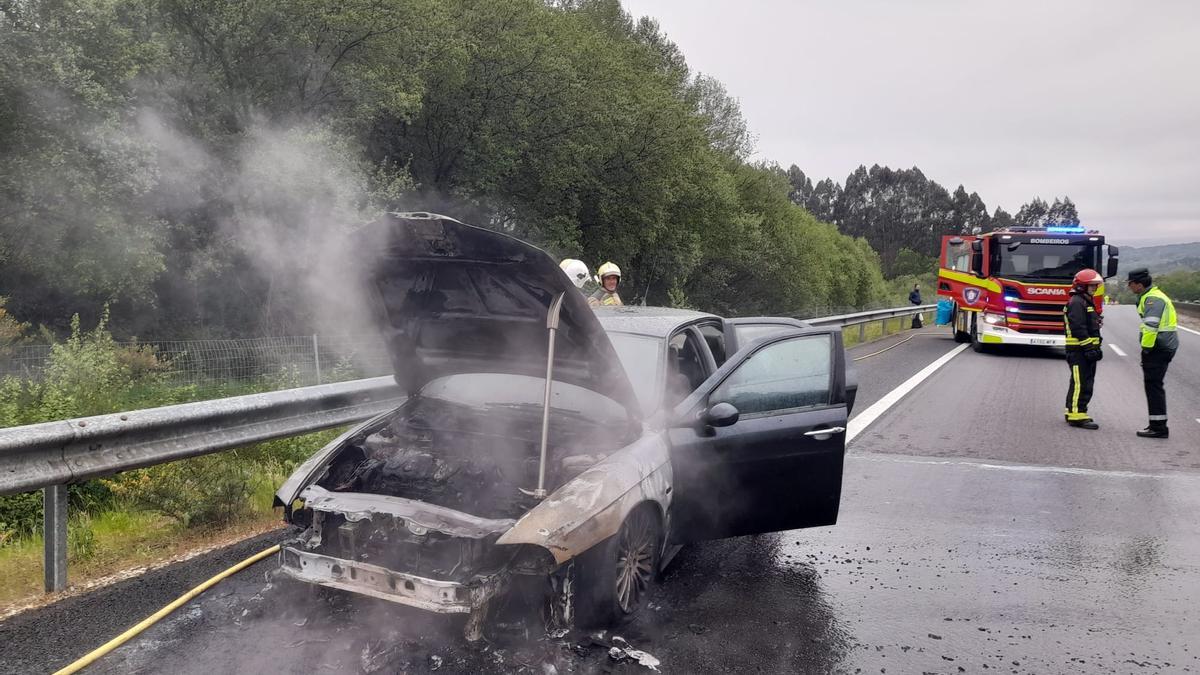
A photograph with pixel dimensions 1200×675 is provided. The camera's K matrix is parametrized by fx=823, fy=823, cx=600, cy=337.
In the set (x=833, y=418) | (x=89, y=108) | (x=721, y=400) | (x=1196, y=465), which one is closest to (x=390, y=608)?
(x=721, y=400)

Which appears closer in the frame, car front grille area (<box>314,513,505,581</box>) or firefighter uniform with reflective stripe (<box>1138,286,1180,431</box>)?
car front grille area (<box>314,513,505,581</box>)

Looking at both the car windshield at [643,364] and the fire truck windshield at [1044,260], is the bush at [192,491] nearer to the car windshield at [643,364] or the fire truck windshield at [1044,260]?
the car windshield at [643,364]

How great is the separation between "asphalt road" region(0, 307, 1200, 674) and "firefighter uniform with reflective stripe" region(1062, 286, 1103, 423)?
2348 mm

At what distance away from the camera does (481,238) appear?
3.54m

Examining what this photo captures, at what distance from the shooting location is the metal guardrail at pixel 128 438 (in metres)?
3.63

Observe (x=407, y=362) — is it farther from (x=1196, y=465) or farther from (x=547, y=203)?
(x=547, y=203)

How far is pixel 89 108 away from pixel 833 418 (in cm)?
1981

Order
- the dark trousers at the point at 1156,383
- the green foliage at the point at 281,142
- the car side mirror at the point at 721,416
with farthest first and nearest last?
the green foliage at the point at 281,142, the dark trousers at the point at 1156,383, the car side mirror at the point at 721,416

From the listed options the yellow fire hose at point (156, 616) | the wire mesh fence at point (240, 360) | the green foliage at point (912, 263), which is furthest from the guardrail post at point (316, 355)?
the green foliage at point (912, 263)

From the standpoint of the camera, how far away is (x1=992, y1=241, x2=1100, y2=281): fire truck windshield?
17.3 metres

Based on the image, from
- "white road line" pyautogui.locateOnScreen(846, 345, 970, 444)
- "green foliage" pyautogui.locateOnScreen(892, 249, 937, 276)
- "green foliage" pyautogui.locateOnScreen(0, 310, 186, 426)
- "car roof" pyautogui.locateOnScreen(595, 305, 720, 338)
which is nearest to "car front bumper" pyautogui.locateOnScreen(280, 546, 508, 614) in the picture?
"car roof" pyautogui.locateOnScreen(595, 305, 720, 338)

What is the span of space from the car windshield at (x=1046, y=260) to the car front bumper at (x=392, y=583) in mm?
17115

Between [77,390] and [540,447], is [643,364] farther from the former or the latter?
[77,390]

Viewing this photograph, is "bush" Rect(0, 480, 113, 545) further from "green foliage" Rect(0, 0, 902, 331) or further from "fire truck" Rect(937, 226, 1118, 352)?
"fire truck" Rect(937, 226, 1118, 352)
